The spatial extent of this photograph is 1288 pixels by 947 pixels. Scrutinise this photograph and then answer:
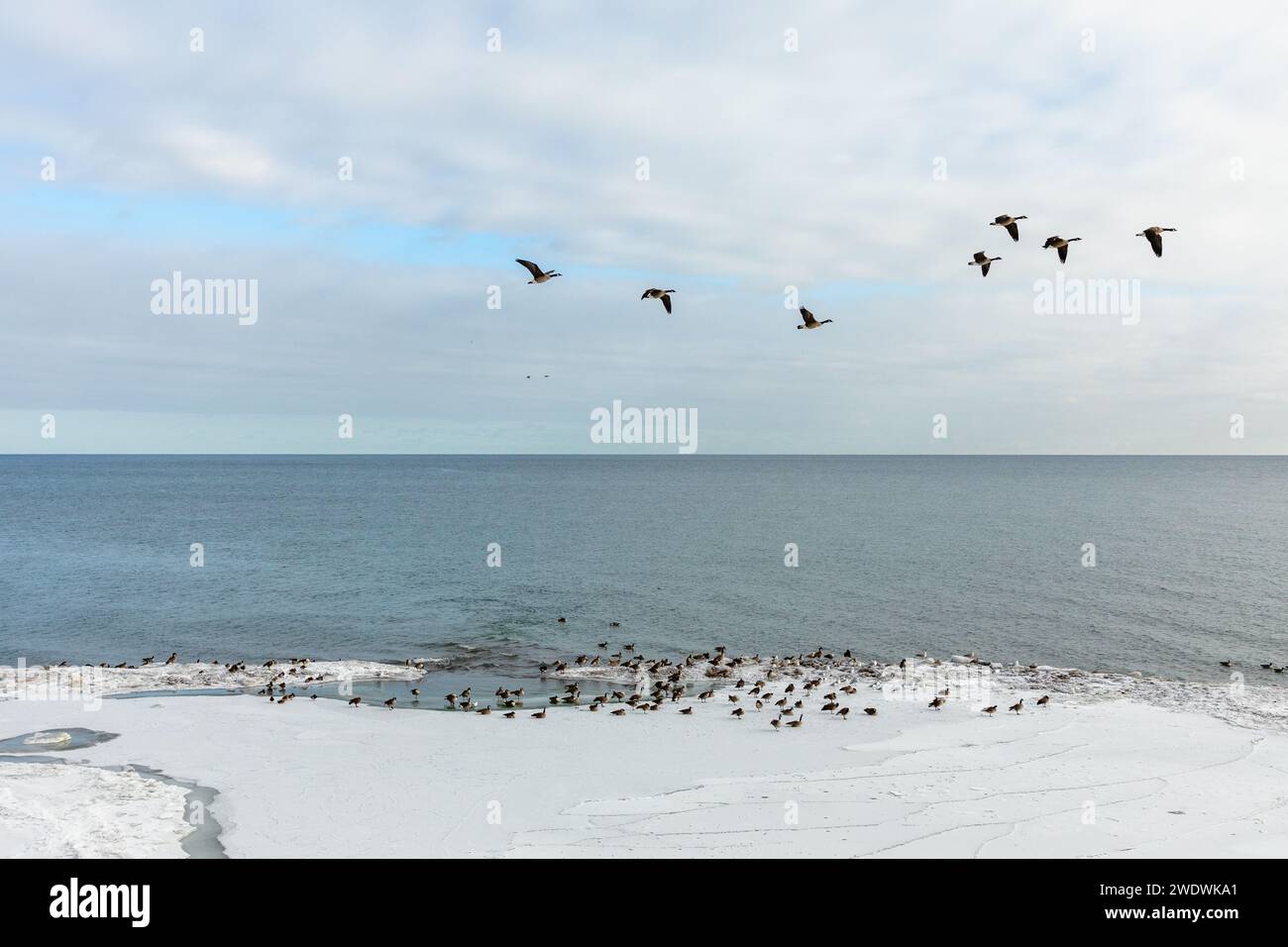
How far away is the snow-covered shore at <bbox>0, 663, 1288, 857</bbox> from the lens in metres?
15.7

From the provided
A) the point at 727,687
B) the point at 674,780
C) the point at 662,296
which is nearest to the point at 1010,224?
the point at 662,296

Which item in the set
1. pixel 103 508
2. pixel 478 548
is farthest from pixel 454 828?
pixel 103 508

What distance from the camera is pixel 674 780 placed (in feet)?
62.9

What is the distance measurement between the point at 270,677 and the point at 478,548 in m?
40.3

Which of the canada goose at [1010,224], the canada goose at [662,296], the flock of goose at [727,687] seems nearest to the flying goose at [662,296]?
the canada goose at [662,296]

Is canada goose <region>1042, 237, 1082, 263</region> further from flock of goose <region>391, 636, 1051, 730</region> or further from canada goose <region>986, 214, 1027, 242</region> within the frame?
flock of goose <region>391, 636, 1051, 730</region>

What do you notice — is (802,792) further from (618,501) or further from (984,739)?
(618,501)

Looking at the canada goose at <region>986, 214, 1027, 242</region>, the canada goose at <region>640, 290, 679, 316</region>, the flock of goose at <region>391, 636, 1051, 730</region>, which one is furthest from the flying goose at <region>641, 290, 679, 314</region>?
the flock of goose at <region>391, 636, 1051, 730</region>

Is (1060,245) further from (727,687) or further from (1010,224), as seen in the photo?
(727,687)

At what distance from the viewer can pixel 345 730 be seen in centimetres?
2342

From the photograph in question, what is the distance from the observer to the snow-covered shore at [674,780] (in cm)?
1573

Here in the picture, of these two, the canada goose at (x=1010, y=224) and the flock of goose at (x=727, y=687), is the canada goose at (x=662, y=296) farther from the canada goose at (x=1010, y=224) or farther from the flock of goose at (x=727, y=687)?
the flock of goose at (x=727, y=687)

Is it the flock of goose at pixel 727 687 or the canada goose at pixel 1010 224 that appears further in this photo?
the flock of goose at pixel 727 687

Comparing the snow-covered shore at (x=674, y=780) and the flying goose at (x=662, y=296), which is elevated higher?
the flying goose at (x=662, y=296)
